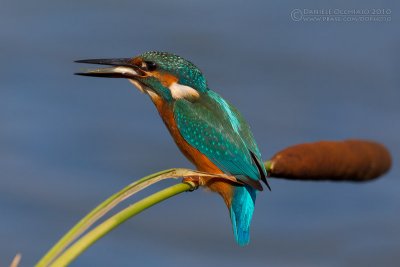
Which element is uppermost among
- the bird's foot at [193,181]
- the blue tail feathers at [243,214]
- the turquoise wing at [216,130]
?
the turquoise wing at [216,130]

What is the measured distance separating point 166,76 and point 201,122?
208mm

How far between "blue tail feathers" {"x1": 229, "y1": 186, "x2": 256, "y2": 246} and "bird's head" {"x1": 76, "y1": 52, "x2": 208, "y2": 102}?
0.48 m

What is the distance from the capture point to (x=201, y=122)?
8.46 ft

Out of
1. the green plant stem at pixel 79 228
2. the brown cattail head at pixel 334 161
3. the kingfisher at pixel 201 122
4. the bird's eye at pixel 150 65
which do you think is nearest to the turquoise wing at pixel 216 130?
the kingfisher at pixel 201 122

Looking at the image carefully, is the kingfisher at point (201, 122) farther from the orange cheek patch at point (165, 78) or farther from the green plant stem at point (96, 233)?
the green plant stem at point (96, 233)

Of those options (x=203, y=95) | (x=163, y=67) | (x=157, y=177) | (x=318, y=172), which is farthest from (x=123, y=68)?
(x=318, y=172)

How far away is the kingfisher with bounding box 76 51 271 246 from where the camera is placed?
2.31 metres

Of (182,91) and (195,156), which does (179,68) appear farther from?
(195,156)

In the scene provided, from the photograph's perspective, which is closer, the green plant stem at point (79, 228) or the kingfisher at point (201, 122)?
the green plant stem at point (79, 228)

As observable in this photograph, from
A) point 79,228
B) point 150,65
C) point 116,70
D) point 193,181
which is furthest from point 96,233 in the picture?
point 150,65

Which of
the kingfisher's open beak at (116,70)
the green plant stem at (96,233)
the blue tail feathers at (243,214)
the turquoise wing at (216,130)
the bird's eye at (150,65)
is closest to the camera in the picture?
the green plant stem at (96,233)

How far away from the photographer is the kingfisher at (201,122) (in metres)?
2.31

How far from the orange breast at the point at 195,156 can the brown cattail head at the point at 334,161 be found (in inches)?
44.8

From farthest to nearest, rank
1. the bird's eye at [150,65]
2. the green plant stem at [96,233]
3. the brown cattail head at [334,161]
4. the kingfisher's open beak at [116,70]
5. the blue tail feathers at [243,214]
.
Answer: the bird's eye at [150,65] → the blue tail feathers at [243,214] → the kingfisher's open beak at [116,70] → the brown cattail head at [334,161] → the green plant stem at [96,233]
